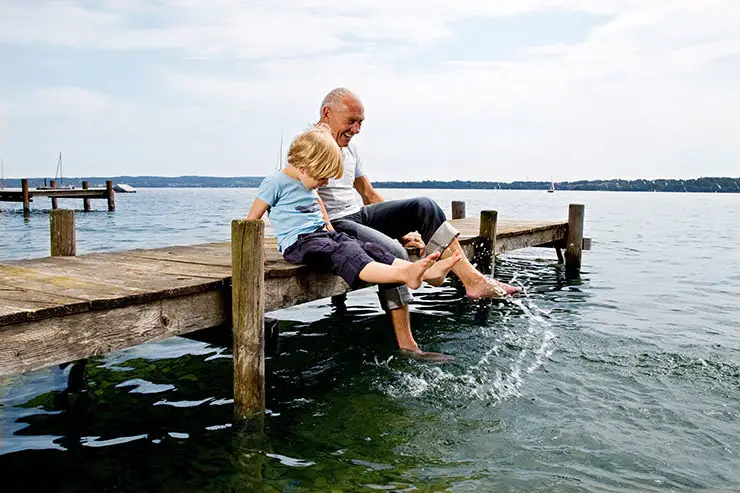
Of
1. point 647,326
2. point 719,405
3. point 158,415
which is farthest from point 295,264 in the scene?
point 647,326

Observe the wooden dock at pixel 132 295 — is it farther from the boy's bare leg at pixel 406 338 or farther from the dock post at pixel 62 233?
the boy's bare leg at pixel 406 338

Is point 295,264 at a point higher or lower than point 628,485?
higher

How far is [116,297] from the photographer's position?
12.2 feet

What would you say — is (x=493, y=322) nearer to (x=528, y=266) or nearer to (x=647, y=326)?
(x=647, y=326)

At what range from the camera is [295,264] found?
17.6ft

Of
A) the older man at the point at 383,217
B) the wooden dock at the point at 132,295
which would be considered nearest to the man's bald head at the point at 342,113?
the older man at the point at 383,217

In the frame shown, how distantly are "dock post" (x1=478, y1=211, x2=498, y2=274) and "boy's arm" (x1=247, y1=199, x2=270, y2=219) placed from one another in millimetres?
4342

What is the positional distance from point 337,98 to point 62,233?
2.67 metres

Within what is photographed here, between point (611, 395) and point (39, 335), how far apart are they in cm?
438

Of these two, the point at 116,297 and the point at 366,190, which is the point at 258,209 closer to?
the point at 116,297

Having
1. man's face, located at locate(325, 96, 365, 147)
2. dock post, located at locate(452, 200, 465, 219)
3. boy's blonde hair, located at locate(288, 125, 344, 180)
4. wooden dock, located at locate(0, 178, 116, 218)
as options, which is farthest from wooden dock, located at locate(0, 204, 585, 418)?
wooden dock, located at locate(0, 178, 116, 218)

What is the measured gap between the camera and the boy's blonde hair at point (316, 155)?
4.92 metres

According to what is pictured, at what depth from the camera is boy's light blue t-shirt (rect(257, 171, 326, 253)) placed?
5.05 metres

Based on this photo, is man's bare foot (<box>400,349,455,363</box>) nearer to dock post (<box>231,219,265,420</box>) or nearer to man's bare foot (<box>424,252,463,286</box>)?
man's bare foot (<box>424,252,463,286</box>)
